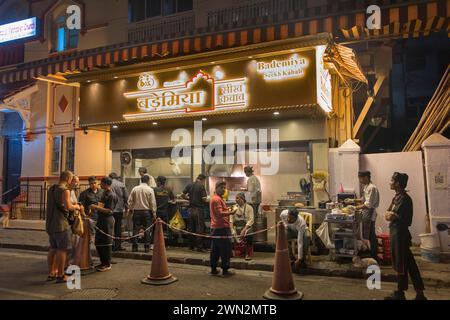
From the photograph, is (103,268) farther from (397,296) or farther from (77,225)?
(397,296)

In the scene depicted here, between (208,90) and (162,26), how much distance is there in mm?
4492

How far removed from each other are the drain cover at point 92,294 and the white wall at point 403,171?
7101 millimetres

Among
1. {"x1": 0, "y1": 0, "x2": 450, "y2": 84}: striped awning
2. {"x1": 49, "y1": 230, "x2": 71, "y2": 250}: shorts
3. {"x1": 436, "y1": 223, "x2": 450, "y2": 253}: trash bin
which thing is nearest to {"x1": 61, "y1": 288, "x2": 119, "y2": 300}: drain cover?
{"x1": 49, "y1": 230, "x2": 71, "y2": 250}: shorts

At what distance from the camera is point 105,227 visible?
7969 millimetres

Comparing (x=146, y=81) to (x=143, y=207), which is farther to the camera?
(x=146, y=81)

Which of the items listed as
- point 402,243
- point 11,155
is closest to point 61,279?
point 402,243

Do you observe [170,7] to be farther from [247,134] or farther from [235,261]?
[235,261]

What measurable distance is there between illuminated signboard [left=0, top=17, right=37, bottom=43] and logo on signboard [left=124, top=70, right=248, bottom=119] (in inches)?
305

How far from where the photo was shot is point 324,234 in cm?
839

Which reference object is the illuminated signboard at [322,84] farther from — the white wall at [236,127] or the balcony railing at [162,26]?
the balcony railing at [162,26]

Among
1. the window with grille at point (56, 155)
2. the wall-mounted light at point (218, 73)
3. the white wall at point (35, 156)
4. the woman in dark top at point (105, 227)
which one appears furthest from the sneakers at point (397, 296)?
the white wall at point (35, 156)

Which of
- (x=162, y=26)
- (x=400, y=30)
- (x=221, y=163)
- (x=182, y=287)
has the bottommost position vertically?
(x=182, y=287)

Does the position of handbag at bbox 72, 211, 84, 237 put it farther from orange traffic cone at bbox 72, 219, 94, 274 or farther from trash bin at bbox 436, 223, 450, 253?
trash bin at bbox 436, 223, 450, 253

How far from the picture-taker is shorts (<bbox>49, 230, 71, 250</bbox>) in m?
6.91
